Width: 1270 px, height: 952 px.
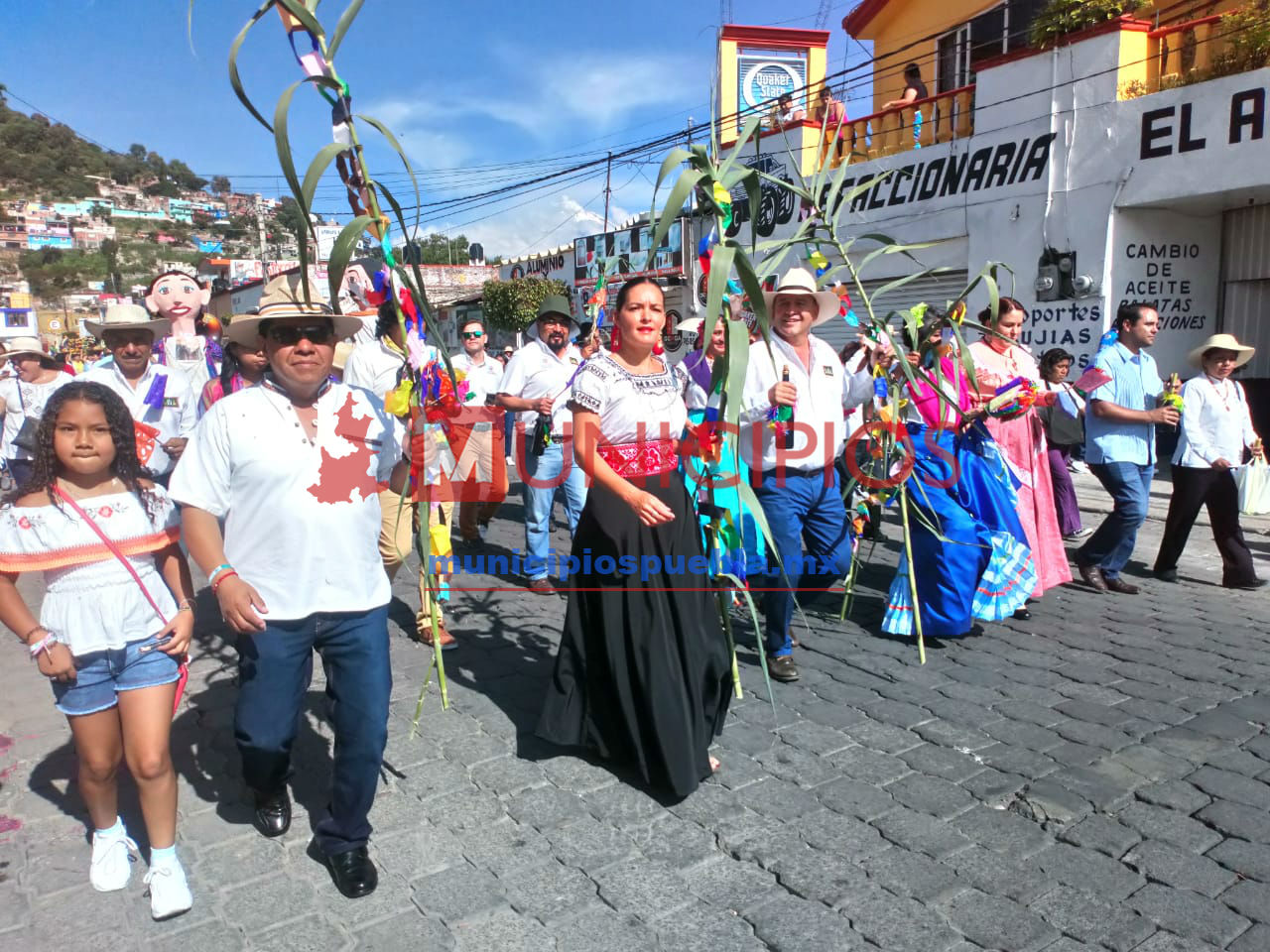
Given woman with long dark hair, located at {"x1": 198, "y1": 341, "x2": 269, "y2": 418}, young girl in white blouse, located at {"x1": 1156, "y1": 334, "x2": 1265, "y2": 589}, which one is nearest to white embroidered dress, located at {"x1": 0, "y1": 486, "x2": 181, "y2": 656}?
woman with long dark hair, located at {"x1": 198, "y1": 341, "x2": 269, "y2": 418}

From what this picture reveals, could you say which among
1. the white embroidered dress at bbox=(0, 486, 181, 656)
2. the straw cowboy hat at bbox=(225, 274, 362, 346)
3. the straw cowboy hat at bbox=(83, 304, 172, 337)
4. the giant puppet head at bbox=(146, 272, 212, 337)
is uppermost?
the giant puppet head at bbox=(146, 272, 212, 337)

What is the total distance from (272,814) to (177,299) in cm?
285

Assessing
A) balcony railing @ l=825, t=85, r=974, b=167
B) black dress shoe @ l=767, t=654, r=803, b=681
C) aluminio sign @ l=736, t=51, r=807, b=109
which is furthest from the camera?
aluminio sign @ l=736, t=51, r=807, b=109

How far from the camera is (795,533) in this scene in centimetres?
404

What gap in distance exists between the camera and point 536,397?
5.95 meters

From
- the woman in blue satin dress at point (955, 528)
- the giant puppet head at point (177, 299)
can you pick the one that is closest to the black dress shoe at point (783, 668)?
A: the woman in blue satin dress at point (955, 528)

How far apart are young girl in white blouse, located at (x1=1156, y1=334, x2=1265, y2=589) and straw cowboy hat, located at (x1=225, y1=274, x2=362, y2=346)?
514cm

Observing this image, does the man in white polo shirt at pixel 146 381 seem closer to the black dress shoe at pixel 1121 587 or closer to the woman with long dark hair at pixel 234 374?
the woman with long dark hair at pixel 234 374

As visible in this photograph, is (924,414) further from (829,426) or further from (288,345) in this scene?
(288,345)

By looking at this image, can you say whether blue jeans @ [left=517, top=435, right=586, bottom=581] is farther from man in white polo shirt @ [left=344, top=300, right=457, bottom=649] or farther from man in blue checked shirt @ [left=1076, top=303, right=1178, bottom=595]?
man in blue checked shirt @ [left=1076, top=303, right=1178, bottom=595]

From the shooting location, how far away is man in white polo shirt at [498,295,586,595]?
5469 mm

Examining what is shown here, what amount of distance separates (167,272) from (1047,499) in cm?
508

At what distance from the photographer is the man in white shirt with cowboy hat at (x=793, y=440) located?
3.92m

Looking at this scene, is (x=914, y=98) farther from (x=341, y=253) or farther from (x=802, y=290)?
(x=341, y=253)
